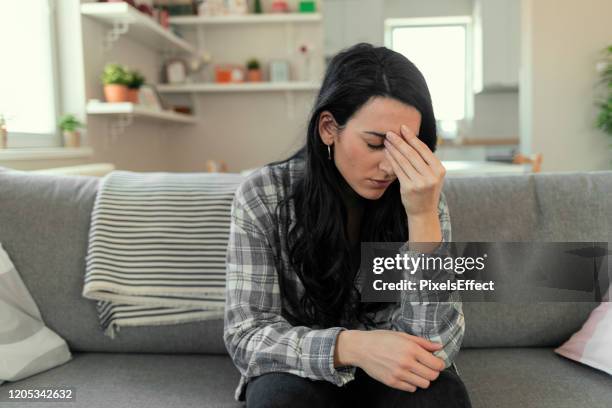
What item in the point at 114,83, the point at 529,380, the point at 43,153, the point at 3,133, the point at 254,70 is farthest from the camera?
the point at 254,70

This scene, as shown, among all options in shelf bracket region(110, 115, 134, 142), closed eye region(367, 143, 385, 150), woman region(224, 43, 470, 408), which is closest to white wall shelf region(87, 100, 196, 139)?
shelf bracket region(110, 115, 134, 142)

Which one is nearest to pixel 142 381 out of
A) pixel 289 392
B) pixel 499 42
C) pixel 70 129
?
pixel 289 392

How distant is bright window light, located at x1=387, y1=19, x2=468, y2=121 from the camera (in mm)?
5934

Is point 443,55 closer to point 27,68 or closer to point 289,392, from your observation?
point 27,68

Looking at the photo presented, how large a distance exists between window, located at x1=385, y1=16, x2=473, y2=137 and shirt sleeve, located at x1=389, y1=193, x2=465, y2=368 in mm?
5015

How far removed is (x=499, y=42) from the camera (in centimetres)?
536

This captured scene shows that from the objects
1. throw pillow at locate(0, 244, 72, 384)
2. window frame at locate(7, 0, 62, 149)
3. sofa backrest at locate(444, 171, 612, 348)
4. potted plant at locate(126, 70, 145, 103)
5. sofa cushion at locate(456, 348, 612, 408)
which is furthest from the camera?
potted plant at locate(126, 70, 145, 103)

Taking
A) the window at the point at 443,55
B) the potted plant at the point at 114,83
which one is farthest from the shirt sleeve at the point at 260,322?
the window at the point at 443,55

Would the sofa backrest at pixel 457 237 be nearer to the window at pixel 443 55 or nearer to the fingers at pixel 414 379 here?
the fingers at pixel 414 379

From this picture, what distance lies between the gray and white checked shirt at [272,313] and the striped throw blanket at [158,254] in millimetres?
316

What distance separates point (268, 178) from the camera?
1.21m

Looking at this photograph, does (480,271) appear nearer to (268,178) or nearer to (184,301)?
(268,178)

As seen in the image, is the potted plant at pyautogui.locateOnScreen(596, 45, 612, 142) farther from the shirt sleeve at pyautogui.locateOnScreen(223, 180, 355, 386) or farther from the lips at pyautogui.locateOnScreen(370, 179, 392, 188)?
the shirt sleeve at pyautogui.locateOnScreen(223, 180, 355, 386)

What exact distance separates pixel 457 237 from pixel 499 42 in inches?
176
